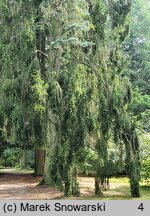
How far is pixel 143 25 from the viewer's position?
30578mm

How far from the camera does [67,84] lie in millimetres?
11086

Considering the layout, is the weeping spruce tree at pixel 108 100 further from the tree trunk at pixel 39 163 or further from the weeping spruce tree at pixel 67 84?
the tree trunk at pixel 39 163

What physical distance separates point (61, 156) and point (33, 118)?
134 centimetres

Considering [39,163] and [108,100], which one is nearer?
[108,100]

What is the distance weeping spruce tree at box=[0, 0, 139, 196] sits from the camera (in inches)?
424

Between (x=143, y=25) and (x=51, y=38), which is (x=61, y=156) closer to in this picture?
(x=51, y=38)

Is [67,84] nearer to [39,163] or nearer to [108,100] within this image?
[108,100]

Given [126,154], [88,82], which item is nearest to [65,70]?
[88,82]

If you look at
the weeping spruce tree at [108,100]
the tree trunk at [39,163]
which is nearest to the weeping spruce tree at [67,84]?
the weeping spruce tree at [108,100]

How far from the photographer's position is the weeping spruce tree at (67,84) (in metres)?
10.8

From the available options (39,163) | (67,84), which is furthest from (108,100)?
(39,163)

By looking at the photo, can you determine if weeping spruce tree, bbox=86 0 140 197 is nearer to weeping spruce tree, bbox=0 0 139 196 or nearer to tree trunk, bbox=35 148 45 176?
weeping spruce tree, bbox=0 0 139 196

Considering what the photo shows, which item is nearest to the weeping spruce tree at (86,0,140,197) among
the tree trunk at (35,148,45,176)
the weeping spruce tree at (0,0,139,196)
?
the weeping spruce tree at (0,0,139,196)

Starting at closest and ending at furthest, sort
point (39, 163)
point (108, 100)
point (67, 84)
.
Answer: point (67, 84), point (108, 100), point (39, 163)
